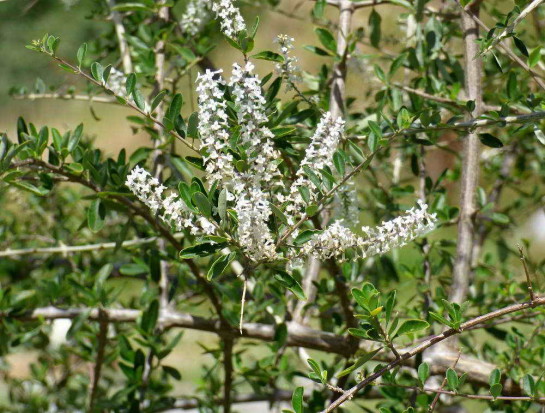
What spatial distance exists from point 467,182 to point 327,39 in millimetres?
323

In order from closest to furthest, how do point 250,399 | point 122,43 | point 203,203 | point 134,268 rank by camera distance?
point 203,203 → point 134,268 → point 122,43 → point 250,399

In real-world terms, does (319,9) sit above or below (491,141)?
above

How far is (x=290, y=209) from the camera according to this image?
2.75ft

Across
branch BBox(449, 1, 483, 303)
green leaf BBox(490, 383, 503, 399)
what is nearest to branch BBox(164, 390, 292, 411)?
branch BBox(449, 1, 483, 303)

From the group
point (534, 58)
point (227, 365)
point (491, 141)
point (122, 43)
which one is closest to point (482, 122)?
point (491, 141)

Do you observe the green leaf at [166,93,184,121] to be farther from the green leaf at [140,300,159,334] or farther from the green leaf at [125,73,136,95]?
the green leaf at [140,300,159,334]

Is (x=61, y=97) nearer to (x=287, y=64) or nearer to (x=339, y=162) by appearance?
(x=287, y=64)

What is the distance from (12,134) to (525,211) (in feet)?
15.8

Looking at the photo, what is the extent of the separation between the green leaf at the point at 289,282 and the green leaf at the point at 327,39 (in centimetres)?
48

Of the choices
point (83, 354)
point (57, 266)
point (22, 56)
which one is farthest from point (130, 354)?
point (22, 56)

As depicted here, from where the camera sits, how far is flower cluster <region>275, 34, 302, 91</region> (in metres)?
0.92

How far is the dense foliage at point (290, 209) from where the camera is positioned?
2.76 feet

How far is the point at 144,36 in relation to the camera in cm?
137

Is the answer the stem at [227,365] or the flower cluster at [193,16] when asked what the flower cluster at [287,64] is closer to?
the flower cluster at [193,16]
